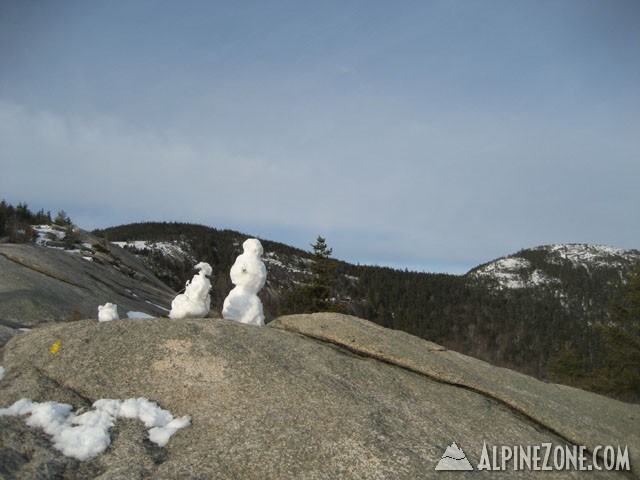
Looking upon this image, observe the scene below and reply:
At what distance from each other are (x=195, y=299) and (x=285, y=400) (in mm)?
4458

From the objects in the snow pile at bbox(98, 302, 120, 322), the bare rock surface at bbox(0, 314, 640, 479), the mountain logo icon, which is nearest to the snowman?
the bare rock surface at bbox(0, 314, 640, 479)

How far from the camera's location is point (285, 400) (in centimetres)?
732

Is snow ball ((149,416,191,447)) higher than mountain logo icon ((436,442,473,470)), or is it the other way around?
mountain logo icon ((436,442,473,470))

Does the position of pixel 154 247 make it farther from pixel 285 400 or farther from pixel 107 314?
pixel 285 400

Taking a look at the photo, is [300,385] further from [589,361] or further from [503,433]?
[589,361]

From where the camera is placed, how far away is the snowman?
1130cm

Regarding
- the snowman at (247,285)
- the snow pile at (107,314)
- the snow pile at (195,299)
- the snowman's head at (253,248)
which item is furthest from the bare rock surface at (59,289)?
the snowman's head at (253,248)

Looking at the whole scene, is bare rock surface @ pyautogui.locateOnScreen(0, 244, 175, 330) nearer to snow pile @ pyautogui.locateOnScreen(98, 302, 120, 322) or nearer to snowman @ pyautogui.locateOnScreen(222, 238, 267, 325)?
snow pile @ pyautogui.locateOnScreen(98, 302, 120, 322)

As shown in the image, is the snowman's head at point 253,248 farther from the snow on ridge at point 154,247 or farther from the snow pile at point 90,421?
the snow on ridge at point 154,247

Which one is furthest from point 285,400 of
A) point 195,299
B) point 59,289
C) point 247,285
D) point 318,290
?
point 318,290

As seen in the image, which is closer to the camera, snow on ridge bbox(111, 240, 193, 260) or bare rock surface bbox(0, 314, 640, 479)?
bare rock surface bbox(0, 314, 640, 479)

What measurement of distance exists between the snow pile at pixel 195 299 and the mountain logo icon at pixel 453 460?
6.67 m

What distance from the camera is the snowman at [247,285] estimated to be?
11.3 metres

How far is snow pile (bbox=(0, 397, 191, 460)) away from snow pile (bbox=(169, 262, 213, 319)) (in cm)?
361
